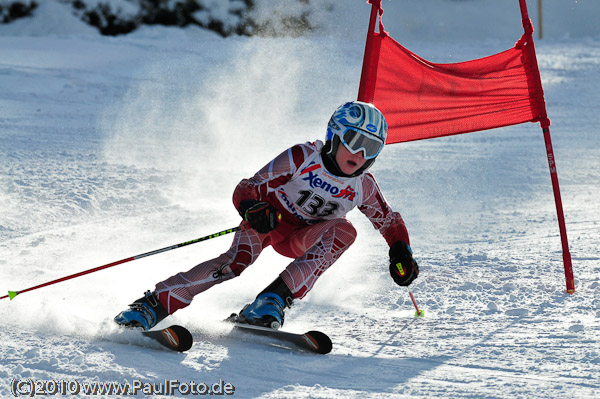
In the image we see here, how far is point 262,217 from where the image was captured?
3.27m

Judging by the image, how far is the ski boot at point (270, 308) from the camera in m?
3.22

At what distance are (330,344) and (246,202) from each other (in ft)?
2.51

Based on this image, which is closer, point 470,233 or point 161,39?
point 470,233

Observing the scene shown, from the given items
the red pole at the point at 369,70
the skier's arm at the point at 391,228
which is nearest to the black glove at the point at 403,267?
the skier's arm at the point at 391,228

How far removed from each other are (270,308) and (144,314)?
0.55m

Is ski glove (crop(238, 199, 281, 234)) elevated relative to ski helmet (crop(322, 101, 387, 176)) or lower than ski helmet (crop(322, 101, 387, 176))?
lower

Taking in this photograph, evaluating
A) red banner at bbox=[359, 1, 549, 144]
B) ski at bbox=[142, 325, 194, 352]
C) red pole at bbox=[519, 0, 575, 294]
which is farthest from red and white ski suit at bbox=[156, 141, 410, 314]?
red banner at bbox=[359, 1, 549, 144]

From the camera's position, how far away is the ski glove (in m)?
3.27

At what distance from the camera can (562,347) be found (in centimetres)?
319

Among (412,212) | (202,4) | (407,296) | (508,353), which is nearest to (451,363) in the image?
(508,353)

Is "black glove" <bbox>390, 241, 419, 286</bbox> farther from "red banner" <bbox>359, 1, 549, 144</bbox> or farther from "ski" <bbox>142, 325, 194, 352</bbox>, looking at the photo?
"red banner" <bbox>359, 1, 549, 144</bbox>

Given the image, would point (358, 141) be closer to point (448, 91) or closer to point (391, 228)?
point (391, 228)

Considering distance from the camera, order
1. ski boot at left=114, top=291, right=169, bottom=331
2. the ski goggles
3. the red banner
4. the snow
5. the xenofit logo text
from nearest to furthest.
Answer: the snow → ski boot at left=114, top=291, right=169, bottom=331 → the ski goggles → the xenofit logo text → the red banner

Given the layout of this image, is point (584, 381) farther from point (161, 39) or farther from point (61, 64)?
point (161, 39)
